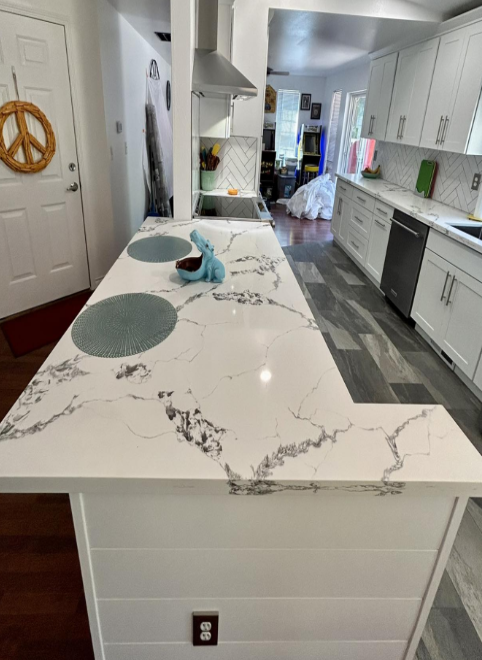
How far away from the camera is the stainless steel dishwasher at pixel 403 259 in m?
3.31

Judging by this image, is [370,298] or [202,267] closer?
[202,267]

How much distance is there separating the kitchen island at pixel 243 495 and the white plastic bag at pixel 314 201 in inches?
248

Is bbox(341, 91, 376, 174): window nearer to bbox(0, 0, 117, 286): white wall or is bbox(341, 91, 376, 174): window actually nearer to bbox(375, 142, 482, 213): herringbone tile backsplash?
bbox(375, 142, 482, 213): herringbone tile backsplash

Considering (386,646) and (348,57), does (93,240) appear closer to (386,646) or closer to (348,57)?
(386,646)

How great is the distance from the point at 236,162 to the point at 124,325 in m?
2.85

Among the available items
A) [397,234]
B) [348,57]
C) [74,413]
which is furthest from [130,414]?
[348,57]

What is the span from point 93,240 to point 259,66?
1924 millimetres

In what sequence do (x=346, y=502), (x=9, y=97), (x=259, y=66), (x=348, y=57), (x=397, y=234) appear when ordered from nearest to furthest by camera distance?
(x=346, y=502)
(x=9, y=97)
(x=259, y=66)
(x=397, y=234)
(x=348, y=57)

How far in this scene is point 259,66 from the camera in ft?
10.5

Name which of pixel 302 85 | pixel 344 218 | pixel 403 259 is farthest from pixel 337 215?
pixel 302 85

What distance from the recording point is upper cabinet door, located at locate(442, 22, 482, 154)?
3014mm

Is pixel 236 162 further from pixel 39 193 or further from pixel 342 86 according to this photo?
pixel 342 86

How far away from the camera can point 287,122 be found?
880cm

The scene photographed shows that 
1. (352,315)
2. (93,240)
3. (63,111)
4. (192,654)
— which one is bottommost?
(352,315)
